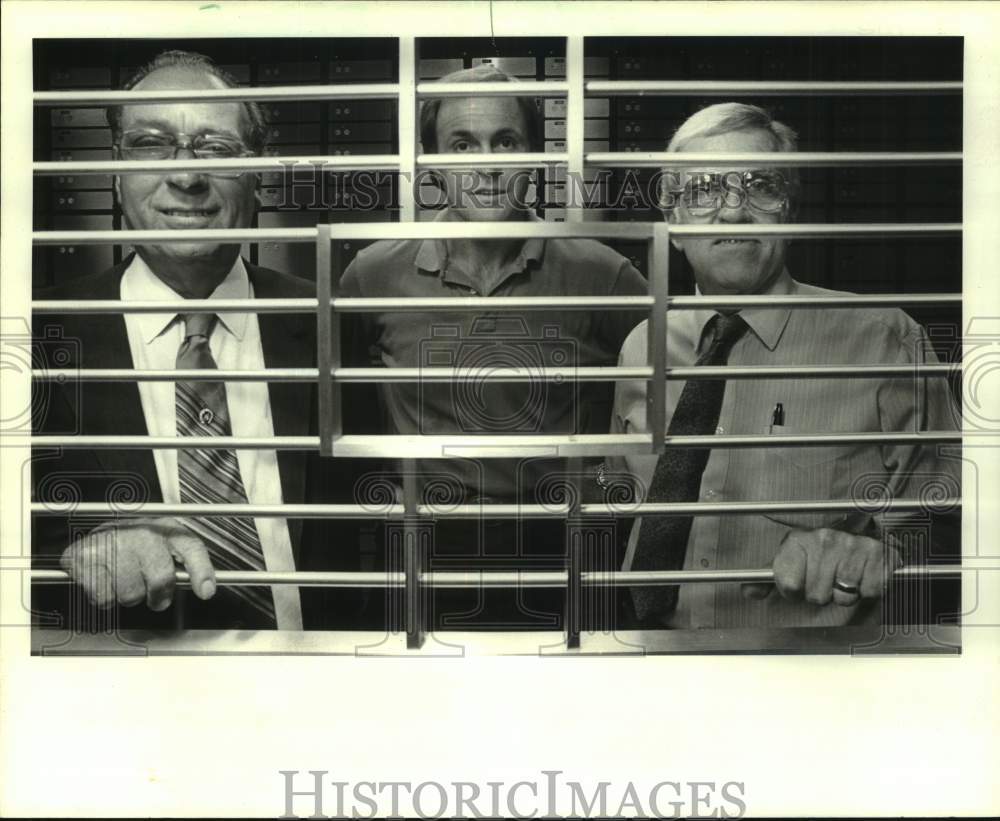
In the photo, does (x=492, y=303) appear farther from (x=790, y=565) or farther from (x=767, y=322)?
(x=790, y=565)

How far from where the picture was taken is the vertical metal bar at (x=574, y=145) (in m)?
2.03

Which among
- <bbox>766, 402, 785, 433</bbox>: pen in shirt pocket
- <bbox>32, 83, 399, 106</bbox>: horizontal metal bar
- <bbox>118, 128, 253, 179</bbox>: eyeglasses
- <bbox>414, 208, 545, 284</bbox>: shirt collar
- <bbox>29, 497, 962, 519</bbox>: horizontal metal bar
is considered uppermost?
<bbox>32, 83, 399, 106</bbox>: horizontal metal bar

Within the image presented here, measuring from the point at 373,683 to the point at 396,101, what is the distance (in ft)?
3.92

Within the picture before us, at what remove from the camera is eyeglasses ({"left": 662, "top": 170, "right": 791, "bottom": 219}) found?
2.04 meters

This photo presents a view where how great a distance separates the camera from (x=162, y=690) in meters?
2.11

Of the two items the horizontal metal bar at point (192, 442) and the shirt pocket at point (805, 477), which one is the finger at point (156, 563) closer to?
the horizontal metal bar at point (192, 442)

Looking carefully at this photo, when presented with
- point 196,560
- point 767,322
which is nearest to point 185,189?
point 196,560

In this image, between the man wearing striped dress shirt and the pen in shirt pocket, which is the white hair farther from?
the pen in shirt pocket

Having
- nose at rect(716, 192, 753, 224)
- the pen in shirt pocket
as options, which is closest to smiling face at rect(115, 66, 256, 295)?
nose at rect(716, 192, 753, 224)

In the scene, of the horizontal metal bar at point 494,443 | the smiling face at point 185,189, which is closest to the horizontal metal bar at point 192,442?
the horizontal metal bar at point 494,443

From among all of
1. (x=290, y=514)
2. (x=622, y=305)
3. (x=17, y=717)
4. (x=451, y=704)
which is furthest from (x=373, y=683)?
(x=622, y=305)

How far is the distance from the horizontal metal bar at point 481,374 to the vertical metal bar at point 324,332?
0.02 meters

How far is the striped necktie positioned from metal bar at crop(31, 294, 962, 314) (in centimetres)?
7

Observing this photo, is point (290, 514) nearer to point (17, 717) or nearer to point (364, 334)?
point (364, 334)
